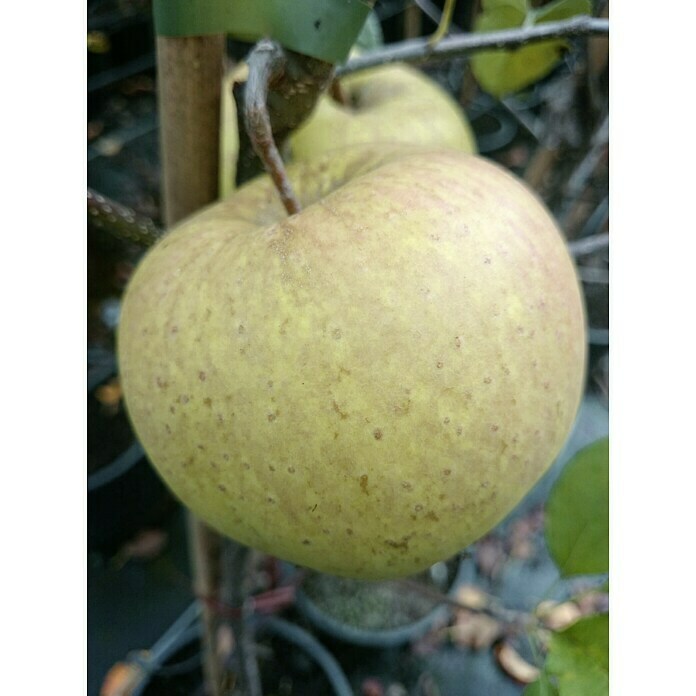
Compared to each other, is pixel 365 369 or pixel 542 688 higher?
pixel 365 369

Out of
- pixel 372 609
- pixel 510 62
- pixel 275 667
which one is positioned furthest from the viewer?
pixel 372 609

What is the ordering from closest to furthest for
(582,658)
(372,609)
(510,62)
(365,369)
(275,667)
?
(365,369) → (582,658) → (510,62) → (275,667) → (372,609)

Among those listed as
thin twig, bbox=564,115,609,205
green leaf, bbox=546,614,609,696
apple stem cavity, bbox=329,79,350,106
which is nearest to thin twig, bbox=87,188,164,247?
apple stem cavity, bbox=329,79,350,106

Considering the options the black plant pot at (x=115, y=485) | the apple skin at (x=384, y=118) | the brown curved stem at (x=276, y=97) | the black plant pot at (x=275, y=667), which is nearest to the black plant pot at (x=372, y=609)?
the black plant pot at (x=275, y=667)

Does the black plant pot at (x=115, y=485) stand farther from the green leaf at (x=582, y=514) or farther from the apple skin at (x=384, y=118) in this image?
the green leaf at (x=582, y=514)

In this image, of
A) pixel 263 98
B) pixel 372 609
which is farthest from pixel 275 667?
pixel 263 98

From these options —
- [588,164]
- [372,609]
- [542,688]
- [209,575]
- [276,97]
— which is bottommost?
[372,609]

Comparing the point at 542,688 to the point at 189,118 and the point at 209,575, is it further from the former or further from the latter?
the point at 189,118
